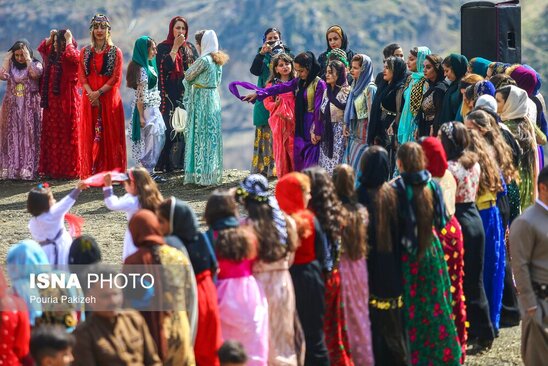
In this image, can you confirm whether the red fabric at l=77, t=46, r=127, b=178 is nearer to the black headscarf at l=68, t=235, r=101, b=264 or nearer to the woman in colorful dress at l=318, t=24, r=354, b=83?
the woman in colorful dress at l=318, t=24, r=354, b=83

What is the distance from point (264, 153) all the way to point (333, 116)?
192 centimetres

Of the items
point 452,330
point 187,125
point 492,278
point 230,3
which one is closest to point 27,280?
point 452,330

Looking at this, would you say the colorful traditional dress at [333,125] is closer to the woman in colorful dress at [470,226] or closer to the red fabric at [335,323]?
the woman in colorful dress at [470,226]

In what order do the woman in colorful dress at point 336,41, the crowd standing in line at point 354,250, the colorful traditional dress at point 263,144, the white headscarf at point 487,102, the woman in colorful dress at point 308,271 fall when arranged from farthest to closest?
the colorful traditional dress at point 263,144 < the woman in colorful dress at point 336,41 < the white headscarf at point 487,102 < the woman in colorful dress at point 308,271 < the crowd standing in line at point 354,250

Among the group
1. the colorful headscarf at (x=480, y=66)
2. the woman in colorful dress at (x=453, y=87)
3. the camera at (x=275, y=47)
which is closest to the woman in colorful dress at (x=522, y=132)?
the woman in colorful dress at (x=453, y=87)

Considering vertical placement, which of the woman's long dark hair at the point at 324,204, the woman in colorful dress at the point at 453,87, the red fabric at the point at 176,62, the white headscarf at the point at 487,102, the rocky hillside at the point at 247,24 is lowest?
the woman's long dark hair at the point at 324,204

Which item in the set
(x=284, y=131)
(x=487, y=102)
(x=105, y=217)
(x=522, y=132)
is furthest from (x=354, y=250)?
(x=284, y=131)

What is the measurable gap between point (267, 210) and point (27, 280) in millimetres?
1432

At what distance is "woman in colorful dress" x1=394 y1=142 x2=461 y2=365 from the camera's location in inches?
326

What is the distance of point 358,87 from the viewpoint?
12.4 metres

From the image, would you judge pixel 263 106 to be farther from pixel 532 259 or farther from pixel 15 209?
pixel 532 259

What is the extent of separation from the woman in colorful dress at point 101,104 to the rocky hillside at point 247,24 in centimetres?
6001

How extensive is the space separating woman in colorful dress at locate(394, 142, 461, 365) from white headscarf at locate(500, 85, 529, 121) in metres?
2.31

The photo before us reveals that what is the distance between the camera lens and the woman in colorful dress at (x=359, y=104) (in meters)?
12.3
